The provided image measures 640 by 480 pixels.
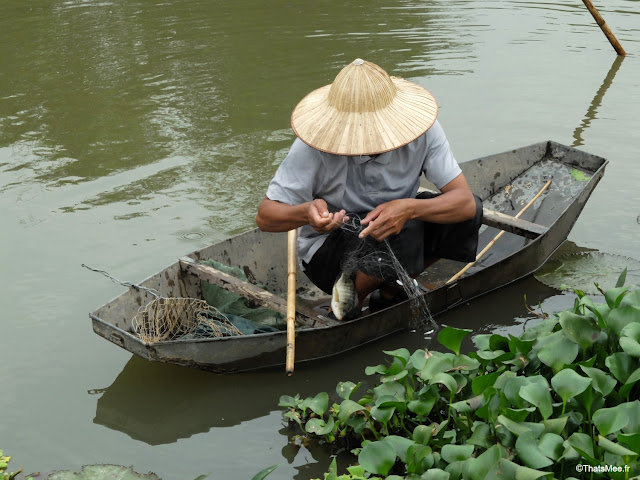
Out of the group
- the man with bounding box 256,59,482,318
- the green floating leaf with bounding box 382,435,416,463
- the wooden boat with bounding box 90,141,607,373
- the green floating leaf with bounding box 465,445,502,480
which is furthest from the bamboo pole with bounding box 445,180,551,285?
the green floating leaf with bounding box 465,445,502,480

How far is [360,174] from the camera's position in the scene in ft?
13.2

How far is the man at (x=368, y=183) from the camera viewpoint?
12.3ft

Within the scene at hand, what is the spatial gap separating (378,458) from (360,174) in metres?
1.59

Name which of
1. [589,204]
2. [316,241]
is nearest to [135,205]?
[316,241]

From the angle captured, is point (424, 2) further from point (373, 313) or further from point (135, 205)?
point (373, 313)

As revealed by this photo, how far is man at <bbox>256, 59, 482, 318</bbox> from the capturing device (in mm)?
3746

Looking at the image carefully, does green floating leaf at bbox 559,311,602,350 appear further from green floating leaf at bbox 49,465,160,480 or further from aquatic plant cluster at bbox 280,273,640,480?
green floating leaf at bbox 49,465,160,480

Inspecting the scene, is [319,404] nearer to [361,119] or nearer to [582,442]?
[582,442]

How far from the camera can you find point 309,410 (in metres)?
3.61

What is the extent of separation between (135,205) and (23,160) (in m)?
1.35

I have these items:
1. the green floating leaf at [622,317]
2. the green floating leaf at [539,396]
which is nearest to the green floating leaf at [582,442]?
the green floating leaf at [539,396]

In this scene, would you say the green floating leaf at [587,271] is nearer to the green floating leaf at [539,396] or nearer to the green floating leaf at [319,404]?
the green floating leaf at [319,404]

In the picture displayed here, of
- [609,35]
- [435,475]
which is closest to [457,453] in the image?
[435,475]

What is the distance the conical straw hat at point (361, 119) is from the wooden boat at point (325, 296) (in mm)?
855
